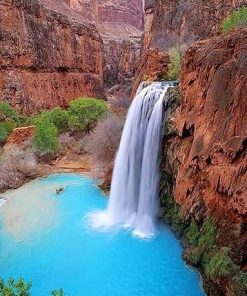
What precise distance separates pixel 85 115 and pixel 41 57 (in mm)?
8058

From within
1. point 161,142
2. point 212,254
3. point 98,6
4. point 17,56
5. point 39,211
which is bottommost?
point 39,211

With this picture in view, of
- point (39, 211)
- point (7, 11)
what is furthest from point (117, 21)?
point (39, 211)

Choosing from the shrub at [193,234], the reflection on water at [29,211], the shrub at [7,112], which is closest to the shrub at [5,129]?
the shrub at [7,112]

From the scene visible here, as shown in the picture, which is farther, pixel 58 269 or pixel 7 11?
pixel 7 11

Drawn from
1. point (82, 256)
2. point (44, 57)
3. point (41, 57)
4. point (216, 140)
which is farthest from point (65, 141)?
point (216, 140)

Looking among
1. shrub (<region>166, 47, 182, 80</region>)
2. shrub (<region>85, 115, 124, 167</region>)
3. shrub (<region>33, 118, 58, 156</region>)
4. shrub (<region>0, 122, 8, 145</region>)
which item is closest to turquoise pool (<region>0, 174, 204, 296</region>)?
shrub (<region>85, 115, 124, 167</region>)

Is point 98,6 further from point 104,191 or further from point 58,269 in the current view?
point 58,269

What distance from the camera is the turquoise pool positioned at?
10.3m

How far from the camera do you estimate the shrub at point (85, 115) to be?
27.2 meters

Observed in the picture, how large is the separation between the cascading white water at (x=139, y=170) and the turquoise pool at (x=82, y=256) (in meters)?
0.79

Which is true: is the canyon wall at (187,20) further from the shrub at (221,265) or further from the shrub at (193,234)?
the shrub at (221,265)

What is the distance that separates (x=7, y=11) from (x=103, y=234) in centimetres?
2194

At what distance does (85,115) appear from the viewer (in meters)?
27.4

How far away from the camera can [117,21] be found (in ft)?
315
